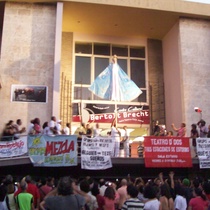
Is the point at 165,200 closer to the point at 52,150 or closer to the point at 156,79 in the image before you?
the point at 52,150

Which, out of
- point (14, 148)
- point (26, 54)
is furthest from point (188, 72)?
point (14, 148)

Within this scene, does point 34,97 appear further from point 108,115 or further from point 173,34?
point 173,34

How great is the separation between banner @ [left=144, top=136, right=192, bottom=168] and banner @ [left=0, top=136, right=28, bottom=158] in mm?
4983

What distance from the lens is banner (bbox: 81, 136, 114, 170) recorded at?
14.6m

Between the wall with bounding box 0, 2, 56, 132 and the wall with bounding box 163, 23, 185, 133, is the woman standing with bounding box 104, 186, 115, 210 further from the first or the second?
the wall with bounding box 163, 23, 185, 133

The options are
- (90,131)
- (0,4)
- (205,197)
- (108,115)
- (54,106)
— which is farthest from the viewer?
(108,115)

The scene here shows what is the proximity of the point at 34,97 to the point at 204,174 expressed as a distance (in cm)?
909

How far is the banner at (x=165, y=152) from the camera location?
1533cm

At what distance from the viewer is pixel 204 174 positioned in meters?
17.5

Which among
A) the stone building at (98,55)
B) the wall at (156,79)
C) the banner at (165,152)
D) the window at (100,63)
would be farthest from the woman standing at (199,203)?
the wall at (156,79)

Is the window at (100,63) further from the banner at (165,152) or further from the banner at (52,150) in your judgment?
the banner at (52,150)

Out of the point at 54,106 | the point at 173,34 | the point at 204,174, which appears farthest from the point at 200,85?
the point at 54,106

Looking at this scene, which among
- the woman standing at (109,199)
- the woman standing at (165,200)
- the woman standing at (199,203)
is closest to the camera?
the woman standing at (109,199)

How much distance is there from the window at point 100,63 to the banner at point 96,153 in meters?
6.79
